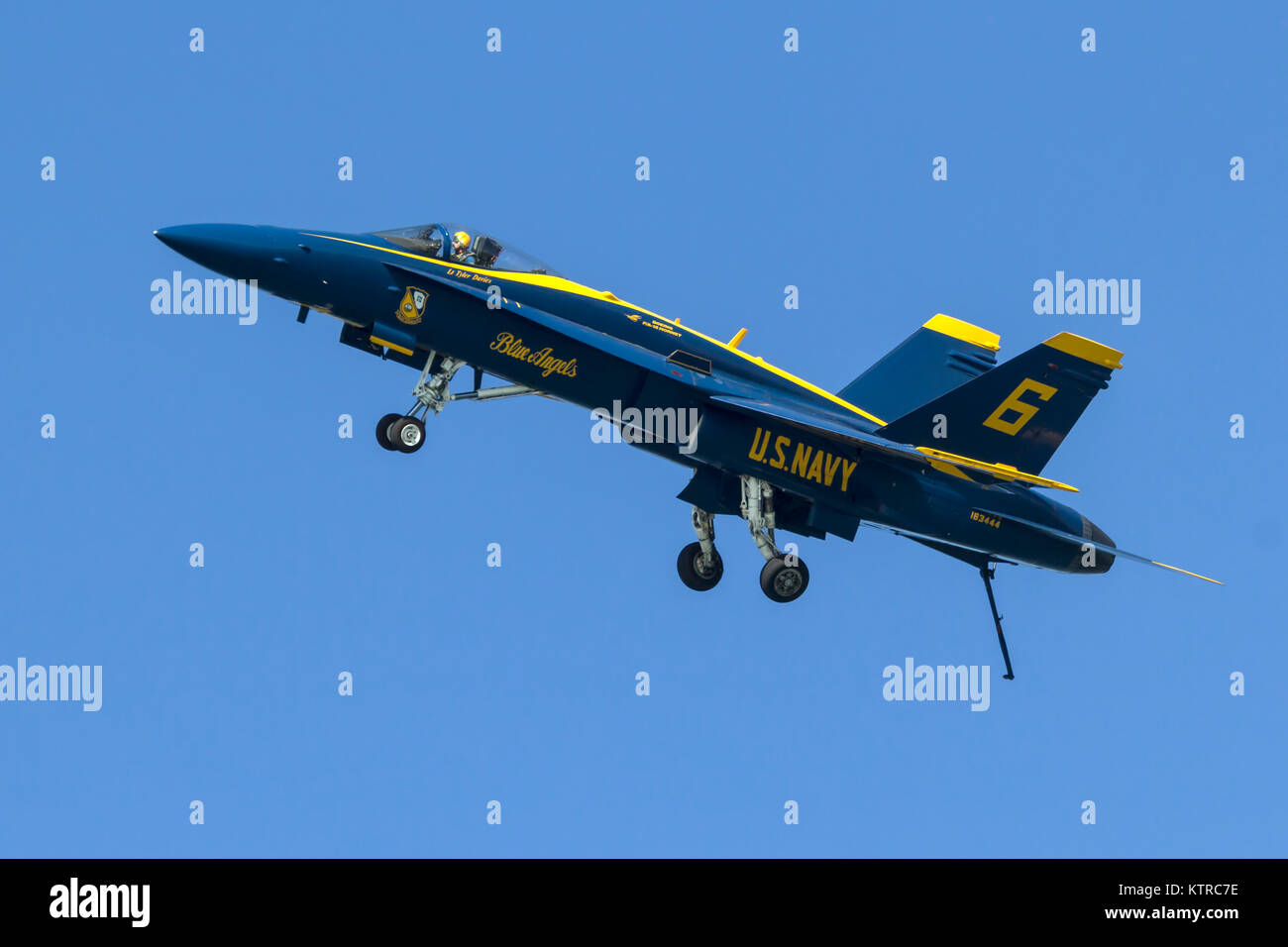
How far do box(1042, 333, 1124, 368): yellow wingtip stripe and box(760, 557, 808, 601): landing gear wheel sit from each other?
4870 millimetres

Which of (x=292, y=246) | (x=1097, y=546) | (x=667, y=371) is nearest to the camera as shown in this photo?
(x=292, y=246)

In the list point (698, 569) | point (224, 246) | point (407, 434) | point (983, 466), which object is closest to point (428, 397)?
point (407, 434)

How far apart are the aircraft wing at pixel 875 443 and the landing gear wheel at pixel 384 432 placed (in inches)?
178

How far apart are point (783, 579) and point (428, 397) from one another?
19.6 ft

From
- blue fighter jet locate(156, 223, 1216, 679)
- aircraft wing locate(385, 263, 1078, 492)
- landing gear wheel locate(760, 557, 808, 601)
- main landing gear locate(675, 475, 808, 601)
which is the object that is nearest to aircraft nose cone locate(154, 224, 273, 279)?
blue fighter jet locate(156, 223, 1216, 679)

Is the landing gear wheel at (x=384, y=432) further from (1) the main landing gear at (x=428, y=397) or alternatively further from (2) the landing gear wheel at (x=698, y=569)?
(2) the landing gear wheel at (x=698, y=569)

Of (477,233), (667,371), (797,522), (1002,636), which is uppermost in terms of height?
(477,233)

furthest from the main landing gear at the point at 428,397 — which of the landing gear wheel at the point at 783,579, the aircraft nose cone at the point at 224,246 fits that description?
the landing gear wheel at the point at 783,579

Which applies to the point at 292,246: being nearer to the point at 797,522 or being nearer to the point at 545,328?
the point at 545,328

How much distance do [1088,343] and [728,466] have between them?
5513 millimetres

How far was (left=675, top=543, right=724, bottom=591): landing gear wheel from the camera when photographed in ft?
89.0

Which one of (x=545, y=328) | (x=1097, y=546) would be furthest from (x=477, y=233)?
(x=1097, y=546)

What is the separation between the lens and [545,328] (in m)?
23.9

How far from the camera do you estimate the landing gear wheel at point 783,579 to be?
2572 centimetres
